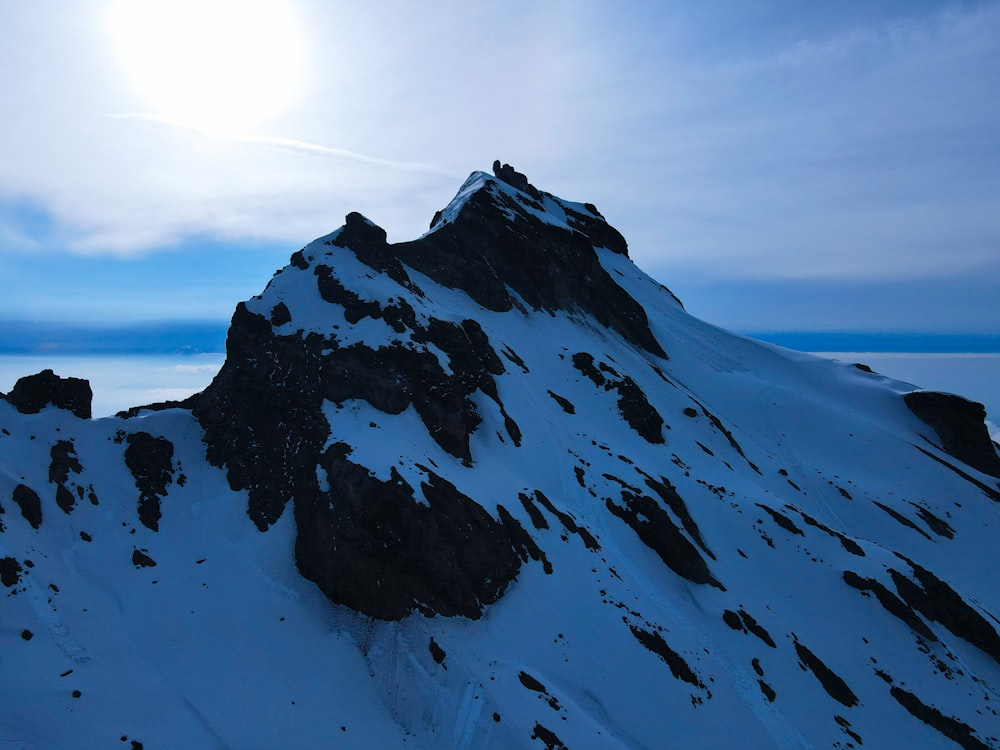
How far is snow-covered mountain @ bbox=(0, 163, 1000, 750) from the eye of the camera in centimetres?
2858

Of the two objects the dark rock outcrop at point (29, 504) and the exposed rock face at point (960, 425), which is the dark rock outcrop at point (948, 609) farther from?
the dark rock outcrop at point (29, 504)

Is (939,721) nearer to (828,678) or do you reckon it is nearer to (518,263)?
(828,678)

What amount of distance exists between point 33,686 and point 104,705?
3.03 metres

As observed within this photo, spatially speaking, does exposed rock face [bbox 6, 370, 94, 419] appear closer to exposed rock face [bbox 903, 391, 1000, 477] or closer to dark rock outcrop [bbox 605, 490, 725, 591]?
dark rock outcrop [bbox 605, 490, 725, 591]

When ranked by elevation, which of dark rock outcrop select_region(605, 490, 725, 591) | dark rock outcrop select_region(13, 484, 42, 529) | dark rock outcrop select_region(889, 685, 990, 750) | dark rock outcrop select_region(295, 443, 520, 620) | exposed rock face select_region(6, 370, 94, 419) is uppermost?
exposed rock face select_region(6, 370, 94, 419)

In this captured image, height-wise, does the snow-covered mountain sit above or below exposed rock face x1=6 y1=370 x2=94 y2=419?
below

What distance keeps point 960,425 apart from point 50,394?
347 feet

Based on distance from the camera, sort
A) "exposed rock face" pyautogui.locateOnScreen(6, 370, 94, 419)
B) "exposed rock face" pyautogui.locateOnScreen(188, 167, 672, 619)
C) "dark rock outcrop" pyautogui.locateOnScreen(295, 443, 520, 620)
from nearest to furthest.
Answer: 1. "dark rock outcrop" pyautogui.locateOnScreen(295, 443, 520, 620)
2. "exposed rock face" pyautogui.locateOnScreen(188, 167, 672, 619)
3. "exposed rock face" pyautogui.locateOnScreen(6, 370, 94, 419)

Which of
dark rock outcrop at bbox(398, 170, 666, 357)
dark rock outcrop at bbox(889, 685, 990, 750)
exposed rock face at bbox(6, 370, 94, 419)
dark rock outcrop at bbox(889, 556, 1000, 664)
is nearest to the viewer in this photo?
dark rock outcrop at bbox(889, 685, 990, 750)

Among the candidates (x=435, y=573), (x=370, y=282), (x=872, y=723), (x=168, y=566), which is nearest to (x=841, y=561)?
(x=872, y=723)

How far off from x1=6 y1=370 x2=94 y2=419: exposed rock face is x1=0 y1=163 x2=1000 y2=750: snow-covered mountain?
237mm

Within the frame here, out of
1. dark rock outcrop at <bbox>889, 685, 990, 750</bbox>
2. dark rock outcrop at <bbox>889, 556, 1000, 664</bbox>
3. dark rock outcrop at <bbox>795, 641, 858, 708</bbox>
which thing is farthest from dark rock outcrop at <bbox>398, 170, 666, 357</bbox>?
dark rock outcrop at <bbox>889, 685, 990, 750</bbox>

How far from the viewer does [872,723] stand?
36.6m

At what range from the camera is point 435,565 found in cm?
3312
